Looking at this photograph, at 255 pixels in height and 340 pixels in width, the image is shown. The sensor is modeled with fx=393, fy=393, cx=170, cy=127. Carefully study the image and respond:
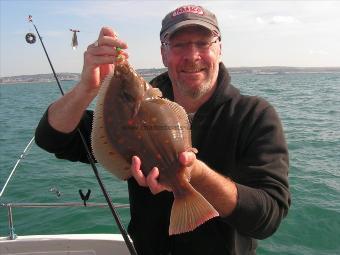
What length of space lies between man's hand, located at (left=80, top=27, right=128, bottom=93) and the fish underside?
202 mm

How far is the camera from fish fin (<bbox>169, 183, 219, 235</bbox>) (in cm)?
238

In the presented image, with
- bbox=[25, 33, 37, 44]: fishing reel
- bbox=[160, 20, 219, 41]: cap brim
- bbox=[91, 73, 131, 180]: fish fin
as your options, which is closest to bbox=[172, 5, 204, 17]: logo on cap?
bbox=[160, 20, 219, 41]: cap brim

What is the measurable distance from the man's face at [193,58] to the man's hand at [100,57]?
576mm

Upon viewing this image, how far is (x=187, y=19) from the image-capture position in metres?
3.22

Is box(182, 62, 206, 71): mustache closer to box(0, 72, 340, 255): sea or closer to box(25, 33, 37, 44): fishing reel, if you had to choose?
box(25, 33, 37, 44): fishing reel

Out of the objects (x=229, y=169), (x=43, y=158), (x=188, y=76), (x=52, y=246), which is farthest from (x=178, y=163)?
(x=43, y=158)

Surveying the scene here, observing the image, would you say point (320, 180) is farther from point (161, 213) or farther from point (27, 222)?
point (161, 213)

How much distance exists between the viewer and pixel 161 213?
3.20 m

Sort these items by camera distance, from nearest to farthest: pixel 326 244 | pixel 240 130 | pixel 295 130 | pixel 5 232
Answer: pixel 240 130 → pixel 326 244 → pixel 5 232 → pixel 295 130

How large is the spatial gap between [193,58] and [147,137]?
1048 millimetres

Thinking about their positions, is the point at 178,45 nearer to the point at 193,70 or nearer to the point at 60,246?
the point at 193,70

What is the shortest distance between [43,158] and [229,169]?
43.3 ft

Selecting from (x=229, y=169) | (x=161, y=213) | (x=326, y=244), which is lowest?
(x=326, y=244)

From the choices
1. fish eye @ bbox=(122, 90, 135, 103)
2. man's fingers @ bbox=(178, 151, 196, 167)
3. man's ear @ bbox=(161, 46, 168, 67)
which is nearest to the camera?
man's fingers @ bbox=(178, 151, 196, 167)
